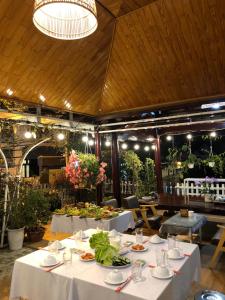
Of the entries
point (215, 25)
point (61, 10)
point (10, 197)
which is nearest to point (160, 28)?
point (215, 25)

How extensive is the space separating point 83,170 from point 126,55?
2.73 meters

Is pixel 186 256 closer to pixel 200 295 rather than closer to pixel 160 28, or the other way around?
pixel 200 295

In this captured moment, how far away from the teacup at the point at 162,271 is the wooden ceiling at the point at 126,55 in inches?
134

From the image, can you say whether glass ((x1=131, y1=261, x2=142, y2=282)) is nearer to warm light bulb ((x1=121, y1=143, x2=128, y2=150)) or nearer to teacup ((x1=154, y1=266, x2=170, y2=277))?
teacup ((x1=154, y1=266, x2=170, y2=277))

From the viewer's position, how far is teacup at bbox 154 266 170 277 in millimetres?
2186

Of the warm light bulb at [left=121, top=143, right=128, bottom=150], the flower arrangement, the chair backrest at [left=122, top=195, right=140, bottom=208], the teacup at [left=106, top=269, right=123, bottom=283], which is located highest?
the warm light bulb at [left=121, top=143, right=128, bottom=150]

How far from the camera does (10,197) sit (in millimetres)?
5352

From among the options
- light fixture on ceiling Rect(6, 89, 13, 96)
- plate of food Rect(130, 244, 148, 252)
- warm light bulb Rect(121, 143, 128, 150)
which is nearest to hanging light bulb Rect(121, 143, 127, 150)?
warm light bulb Rect(121, 143, 128, 150)

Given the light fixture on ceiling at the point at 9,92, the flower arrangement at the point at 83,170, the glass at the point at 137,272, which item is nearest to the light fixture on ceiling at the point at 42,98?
the light fixture on ceiling at the point at 9,92

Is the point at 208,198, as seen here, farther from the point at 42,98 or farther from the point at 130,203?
the point at 42,98

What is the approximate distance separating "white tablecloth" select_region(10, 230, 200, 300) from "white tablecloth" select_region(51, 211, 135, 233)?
1836 millimetres

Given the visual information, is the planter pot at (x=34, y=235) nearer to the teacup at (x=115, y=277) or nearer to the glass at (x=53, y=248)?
the glass at (x=53, y=248)

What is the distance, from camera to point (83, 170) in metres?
6.12

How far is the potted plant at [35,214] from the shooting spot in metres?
5.42
